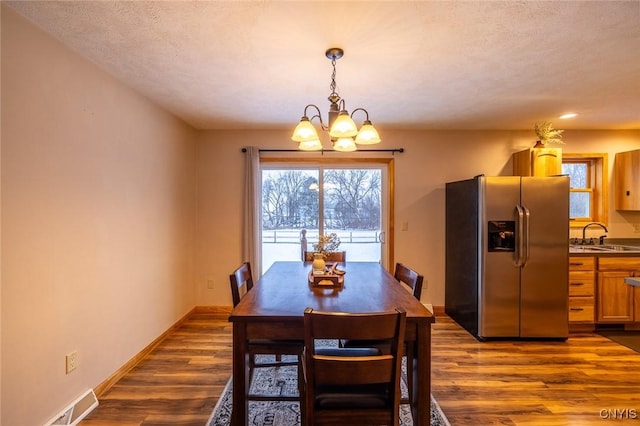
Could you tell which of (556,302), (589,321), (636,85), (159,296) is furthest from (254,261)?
(636,85)

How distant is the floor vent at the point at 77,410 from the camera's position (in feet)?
6.41

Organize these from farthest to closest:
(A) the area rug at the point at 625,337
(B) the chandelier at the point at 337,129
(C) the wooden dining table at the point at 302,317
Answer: (A) the area rug at the point at 625,337 → (B) the chandelier at the point at 337,129 → (C) the wooden dining table at the point at 302,317

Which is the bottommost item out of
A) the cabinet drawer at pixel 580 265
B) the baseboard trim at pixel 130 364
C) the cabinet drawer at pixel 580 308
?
the baseboard trim at pixel 130 364

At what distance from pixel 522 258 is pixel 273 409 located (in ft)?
8.72

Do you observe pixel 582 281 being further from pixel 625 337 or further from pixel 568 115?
pixel 568 115

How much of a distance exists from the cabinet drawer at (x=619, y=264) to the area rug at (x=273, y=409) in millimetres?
2568

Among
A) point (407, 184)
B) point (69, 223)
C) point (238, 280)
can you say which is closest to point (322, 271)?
point (238, 280)

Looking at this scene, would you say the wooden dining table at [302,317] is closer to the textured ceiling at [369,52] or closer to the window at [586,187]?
the textured ceiling at [369,52]

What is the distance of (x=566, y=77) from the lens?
8.20ft

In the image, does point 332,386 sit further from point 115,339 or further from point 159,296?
point 159,296

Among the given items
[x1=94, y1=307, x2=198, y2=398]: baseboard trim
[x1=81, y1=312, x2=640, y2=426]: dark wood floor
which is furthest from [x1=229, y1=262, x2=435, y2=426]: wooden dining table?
[x1=94, y1=307, x2=198, y2=398]: baseboard trim

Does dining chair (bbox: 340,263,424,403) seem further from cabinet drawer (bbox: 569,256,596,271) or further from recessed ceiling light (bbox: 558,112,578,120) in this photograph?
recessed ceiling light (bbox: 558,112,578,120)

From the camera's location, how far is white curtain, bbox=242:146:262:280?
4039 mm

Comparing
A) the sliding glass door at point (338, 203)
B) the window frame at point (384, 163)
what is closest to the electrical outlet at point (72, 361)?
the sliding glass door at point (338, 203)
